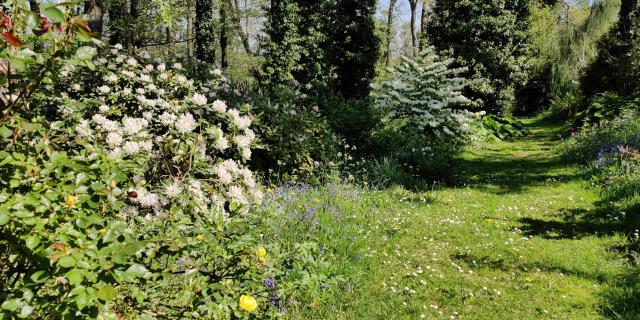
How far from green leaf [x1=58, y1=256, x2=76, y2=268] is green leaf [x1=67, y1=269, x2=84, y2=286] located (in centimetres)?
2

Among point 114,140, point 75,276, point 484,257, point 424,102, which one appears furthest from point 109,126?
point 424,102

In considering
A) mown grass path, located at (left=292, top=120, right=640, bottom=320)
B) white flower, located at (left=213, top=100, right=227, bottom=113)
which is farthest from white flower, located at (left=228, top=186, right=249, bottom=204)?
mown grass path, located at (left=292, top=120, right=640, bottom=320)

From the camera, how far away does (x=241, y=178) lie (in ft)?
14.2

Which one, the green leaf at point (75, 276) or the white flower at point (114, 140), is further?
the white flower at point (114, 140)

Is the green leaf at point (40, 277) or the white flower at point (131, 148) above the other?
the white flower at point (131, 148)

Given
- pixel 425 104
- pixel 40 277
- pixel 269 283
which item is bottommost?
pixel 269 283

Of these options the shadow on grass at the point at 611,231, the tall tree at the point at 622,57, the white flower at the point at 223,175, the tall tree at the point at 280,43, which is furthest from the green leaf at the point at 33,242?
the tall tree at the point at 622,57

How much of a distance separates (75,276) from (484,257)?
4594 mm

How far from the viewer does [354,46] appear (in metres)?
19.4

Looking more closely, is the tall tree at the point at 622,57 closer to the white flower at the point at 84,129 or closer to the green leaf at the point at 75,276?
the white flower at the point at 84,129

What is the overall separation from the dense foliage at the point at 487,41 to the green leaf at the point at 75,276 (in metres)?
16.5

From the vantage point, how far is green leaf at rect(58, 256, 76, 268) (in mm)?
1277

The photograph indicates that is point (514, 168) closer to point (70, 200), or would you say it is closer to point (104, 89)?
point (104, 89)

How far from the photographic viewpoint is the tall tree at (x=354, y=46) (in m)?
19.0
